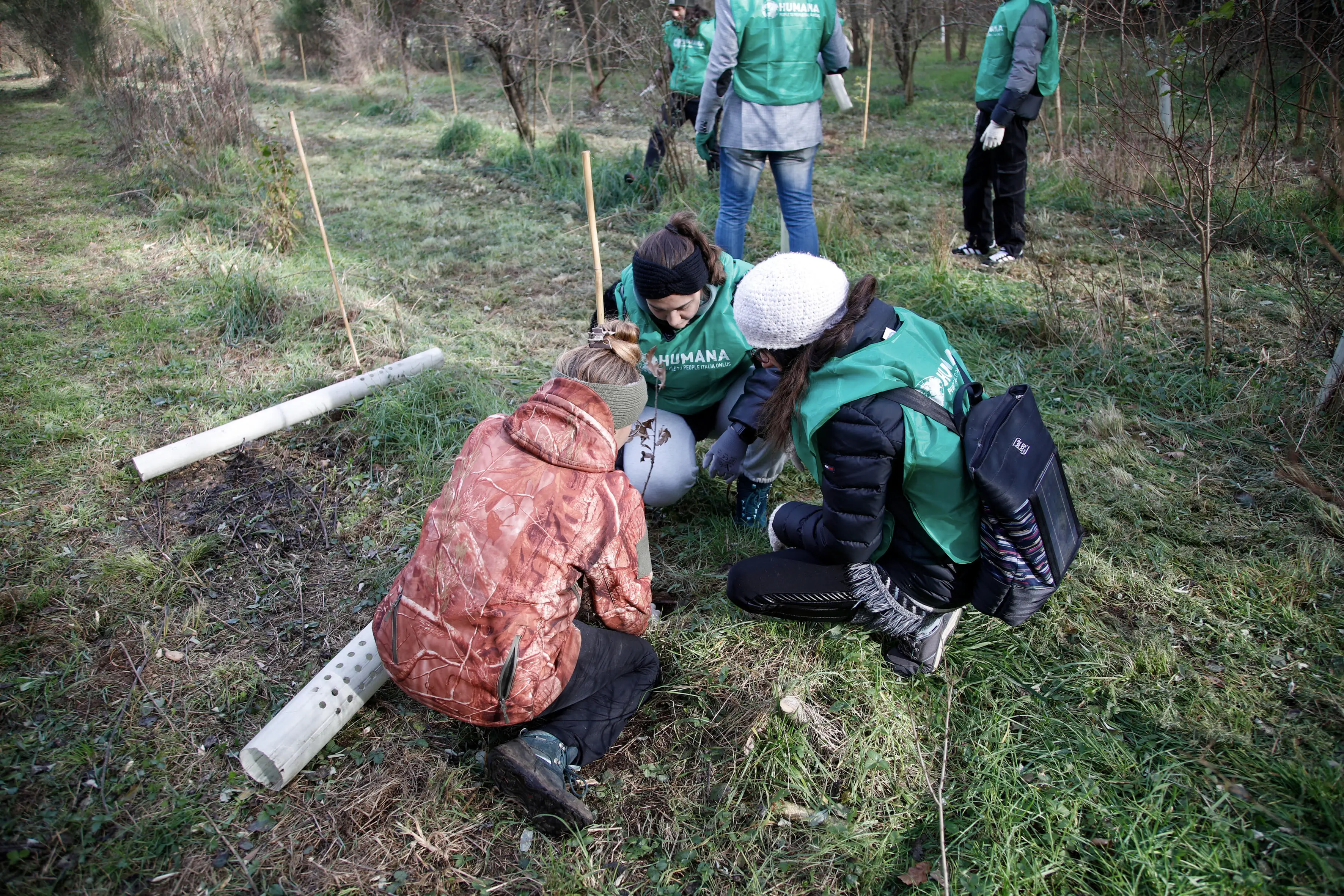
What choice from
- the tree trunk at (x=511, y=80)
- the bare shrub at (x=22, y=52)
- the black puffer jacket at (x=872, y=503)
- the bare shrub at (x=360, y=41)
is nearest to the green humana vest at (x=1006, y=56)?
the black puffer jacket at (x=872, y=503)

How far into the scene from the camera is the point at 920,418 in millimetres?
1791

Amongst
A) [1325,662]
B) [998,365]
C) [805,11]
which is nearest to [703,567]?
[1325,662]

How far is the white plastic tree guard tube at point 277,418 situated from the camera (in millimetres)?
3055

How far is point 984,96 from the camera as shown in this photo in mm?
4695

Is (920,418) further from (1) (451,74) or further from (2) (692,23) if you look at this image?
(1) (451,74)

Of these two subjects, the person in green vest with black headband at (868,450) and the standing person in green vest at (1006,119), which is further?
the standing person in green vest at (1006,119)

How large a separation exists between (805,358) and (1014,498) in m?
0.58

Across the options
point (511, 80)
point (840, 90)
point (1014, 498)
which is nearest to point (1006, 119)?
point (840, 90)

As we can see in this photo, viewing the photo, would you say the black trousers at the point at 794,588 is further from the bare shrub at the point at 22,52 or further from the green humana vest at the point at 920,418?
the bare shrub at the point at 22,52

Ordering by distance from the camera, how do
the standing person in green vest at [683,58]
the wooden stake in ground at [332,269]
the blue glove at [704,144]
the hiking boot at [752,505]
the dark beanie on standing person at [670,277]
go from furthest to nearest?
1. the standing person in green vest at [683,58]
2. the blue glove at [704,144]
3. the wooden stake in ground at [332,269]
4. the hiking boot at [752,505]
5. the dark beanie on standing person at [670,277]

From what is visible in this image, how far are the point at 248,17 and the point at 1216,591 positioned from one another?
1618 cm

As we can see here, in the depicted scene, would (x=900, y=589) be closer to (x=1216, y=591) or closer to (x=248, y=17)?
(x=1216, y=591)

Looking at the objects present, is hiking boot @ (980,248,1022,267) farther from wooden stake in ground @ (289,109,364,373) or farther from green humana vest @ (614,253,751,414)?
wooden stake in ground @ (289,109,364,373)

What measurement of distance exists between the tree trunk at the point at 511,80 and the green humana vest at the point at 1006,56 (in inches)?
181
